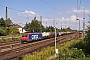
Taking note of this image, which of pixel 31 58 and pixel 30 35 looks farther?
pixel 30 35

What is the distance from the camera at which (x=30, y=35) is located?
45156 millimetres

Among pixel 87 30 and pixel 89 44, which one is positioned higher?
pixel 87 30

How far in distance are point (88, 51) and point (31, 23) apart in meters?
85.2

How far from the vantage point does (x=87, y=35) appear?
76.7ft

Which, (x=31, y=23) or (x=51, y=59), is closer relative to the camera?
(x=51, y=59)

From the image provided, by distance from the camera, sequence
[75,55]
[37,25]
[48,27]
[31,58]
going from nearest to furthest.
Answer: [31,58], [75,55], [37,25], [48,27]

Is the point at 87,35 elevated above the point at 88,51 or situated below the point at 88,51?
above

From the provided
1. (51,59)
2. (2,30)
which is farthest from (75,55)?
(2,30)

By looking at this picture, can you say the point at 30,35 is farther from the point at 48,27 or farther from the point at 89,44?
the point at 48,27

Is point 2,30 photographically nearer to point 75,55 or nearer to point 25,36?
point 25,36

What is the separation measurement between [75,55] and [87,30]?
6.20 meters

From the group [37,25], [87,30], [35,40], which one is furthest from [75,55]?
[37,25]

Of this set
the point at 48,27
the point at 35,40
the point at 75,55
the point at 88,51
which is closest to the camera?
the point at 75,55

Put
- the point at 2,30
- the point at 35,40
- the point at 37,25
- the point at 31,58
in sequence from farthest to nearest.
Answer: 1. the point at 37,25
2. the point at 2,30
3. the point at 35,40
4. the point at 31,58
